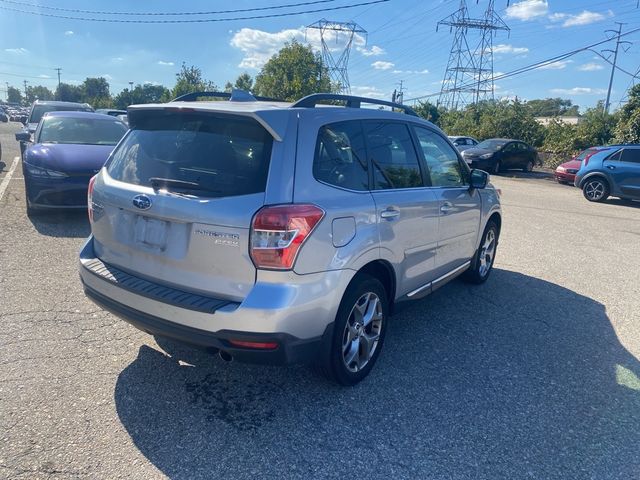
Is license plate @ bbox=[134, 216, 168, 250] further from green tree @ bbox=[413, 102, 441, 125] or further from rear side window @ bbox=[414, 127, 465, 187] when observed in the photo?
green tree @ bbox=[413, 102, 441, 125]

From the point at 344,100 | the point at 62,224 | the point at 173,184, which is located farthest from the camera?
the point at 62,224

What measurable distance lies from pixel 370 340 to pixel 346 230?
932 millimetres

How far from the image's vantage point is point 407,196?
3.62 meters

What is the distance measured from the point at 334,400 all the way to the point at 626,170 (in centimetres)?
1370

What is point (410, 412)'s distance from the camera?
10.1 ft

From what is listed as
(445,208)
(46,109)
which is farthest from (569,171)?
(46,109)

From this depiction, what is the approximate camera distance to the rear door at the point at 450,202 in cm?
416

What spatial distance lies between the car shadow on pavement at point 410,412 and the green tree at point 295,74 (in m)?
27.7

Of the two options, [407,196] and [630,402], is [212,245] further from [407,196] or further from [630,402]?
[630,402]

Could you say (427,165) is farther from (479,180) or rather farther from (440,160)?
(479,180)

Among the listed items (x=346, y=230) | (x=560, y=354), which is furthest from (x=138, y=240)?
(x=560, y=354)

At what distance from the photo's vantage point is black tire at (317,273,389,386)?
3031mm

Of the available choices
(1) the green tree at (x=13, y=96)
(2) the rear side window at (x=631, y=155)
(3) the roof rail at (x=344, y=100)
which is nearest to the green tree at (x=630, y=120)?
(2) the rear side window at (x=631, y=155)

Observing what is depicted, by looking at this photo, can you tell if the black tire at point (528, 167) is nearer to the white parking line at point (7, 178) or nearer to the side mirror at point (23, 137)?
the white parking line at point (7, 178)
